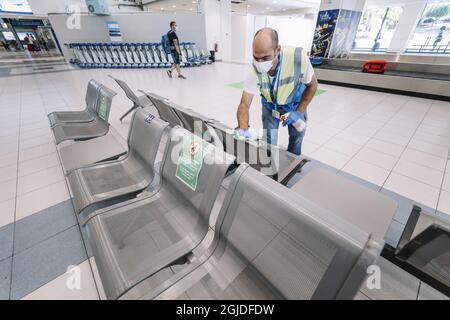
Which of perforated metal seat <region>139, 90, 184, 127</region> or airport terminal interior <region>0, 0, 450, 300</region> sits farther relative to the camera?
perforated metal seat <region>139, 90, 184, 127</region>

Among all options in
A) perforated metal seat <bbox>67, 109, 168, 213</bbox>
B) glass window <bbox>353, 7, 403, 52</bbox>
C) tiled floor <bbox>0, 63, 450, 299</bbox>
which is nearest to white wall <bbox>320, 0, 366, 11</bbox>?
tiled floor <bbox>0, 63, 450, 299</bbox>

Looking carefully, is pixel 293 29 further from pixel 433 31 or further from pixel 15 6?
pixel 15 6

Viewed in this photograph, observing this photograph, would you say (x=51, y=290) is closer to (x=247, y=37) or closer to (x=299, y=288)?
(x=299, y=288)

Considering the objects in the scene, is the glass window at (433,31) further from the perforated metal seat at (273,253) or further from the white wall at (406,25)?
the perforated metal seat at (273,253)

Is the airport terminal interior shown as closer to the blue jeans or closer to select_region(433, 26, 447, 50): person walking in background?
the blue jeans

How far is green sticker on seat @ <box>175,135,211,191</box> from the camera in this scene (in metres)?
1.11

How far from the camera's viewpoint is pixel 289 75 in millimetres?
1728

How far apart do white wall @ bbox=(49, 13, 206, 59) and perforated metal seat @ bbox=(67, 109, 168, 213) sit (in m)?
10.8

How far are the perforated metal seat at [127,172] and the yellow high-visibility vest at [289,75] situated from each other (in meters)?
0.99
